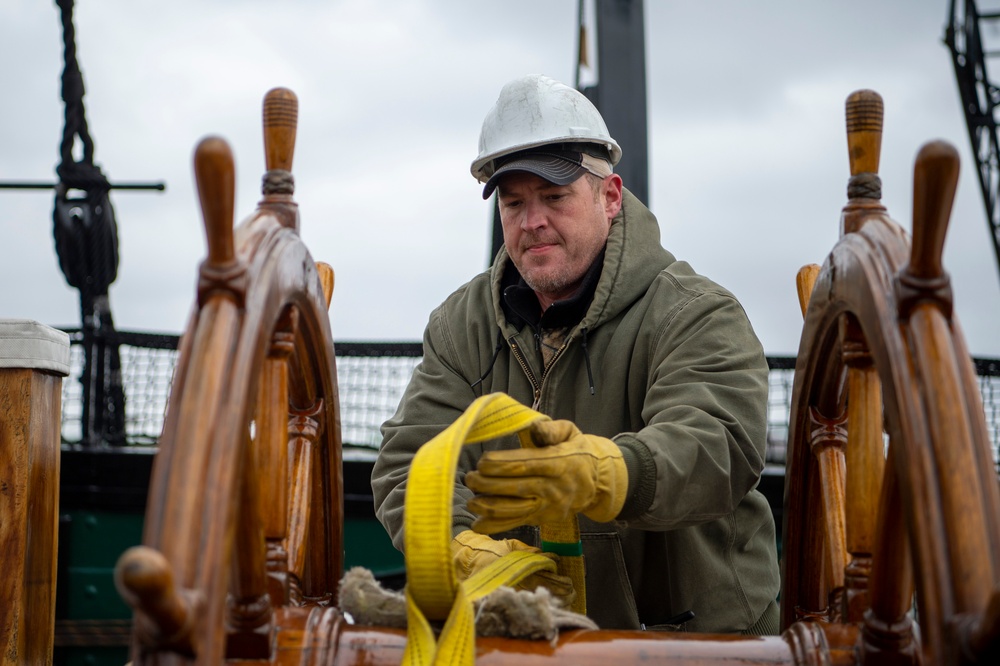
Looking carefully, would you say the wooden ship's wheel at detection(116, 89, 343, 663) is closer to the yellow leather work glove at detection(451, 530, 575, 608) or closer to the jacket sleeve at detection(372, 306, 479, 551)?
the yellow leather work glove at detection(451, 530, 575, 608)

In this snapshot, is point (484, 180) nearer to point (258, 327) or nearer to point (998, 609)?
point (258, 327)

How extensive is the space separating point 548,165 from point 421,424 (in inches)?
24.9

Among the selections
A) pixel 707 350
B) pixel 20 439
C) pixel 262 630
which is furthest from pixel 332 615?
pixel 20 439

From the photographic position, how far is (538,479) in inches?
60.1

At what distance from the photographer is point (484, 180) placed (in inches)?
97.0

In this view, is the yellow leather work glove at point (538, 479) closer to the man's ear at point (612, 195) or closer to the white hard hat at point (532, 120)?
the white hard hat at point (532, 120)

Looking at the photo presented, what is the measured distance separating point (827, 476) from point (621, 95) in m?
2.69

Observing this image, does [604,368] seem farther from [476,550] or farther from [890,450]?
[890,450]

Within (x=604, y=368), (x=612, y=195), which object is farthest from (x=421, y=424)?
(x=612, y=195)

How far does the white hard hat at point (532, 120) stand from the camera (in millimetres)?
2295

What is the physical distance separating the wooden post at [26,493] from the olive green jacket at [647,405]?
2.36 ft

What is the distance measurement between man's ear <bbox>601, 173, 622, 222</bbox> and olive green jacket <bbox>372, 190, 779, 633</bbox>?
0.03 metres

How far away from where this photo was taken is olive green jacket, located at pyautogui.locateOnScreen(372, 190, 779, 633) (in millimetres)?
2014

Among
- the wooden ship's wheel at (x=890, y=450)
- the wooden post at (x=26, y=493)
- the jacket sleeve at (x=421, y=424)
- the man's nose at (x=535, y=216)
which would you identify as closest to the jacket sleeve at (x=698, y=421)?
the wooden ship's wheel at (x=890, y=450)
